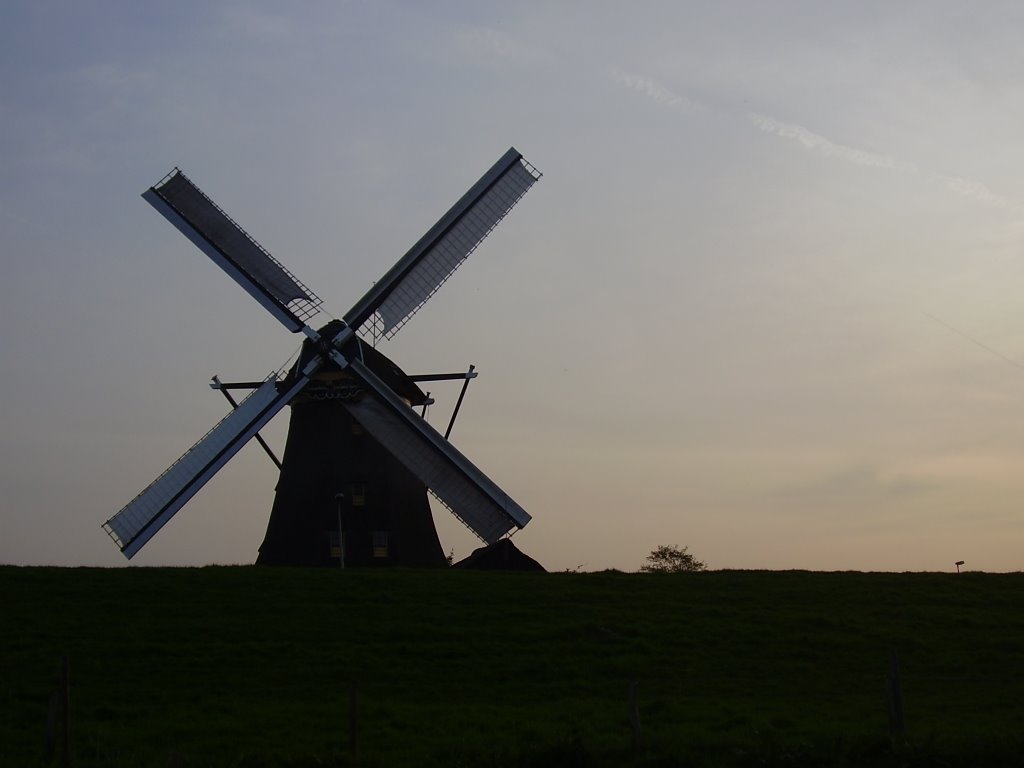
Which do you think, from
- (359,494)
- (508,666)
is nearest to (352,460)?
(359,494)

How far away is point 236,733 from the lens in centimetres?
1998

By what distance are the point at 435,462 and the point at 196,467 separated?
6.26 metres

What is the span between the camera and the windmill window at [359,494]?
116 ft

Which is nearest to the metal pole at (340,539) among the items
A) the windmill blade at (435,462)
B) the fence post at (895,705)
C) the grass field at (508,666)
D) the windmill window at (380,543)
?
the windmill window at (380,543)

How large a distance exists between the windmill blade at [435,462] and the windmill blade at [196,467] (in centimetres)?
185

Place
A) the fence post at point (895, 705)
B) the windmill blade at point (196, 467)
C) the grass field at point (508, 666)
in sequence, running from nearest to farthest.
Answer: the fence post at point (895, 705) → the grass field at point (508, 666) → the windmill blade at point (196, 467)

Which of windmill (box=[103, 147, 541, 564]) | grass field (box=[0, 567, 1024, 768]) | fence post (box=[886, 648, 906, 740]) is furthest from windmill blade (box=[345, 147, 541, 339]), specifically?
fence post (box=[886, 648, 906, 740])

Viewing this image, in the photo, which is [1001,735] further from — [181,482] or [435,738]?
[181,482]

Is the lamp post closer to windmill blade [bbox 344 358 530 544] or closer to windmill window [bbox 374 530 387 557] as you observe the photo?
windmill window [bbox 374 530 387 557]

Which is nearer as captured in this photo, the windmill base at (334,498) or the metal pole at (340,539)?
the metal pole at (340,539)

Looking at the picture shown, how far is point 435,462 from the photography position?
35.5m

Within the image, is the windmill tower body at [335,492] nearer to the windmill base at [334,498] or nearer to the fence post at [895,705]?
the windmill base at [334,498]

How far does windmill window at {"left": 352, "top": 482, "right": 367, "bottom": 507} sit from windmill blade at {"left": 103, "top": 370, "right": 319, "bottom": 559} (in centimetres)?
292

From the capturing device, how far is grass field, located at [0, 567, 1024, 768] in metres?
18.3
